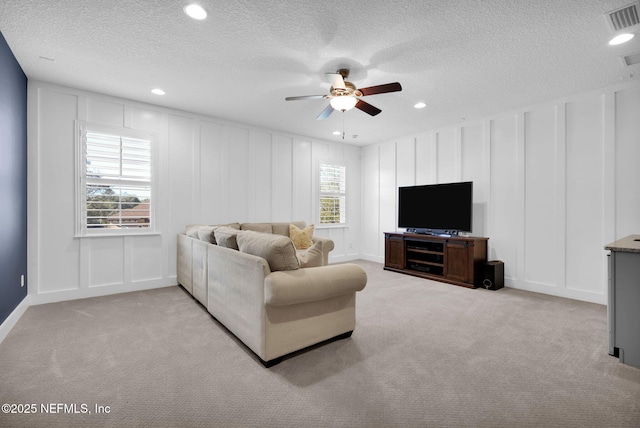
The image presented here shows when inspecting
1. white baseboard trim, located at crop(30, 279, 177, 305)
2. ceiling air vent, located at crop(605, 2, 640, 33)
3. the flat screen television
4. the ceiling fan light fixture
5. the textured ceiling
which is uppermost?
the textured ceiling

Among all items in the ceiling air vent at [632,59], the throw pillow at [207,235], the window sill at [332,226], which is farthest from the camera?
the window sill at [332,226]

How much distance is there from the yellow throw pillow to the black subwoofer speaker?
2795 millimetres

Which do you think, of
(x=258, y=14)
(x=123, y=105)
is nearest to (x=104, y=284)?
(x=123, y=105)

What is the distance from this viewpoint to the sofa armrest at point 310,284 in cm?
204

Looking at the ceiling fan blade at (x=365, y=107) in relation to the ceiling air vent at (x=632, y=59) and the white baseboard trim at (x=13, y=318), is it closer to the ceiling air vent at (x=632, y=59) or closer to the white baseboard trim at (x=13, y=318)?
the ceiling air vent at (x=632, y=59)

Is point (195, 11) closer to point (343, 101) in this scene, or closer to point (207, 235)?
point (343, 101)

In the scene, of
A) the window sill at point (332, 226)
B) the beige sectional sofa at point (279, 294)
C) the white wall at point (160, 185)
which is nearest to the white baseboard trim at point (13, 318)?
the white wall at point (160, 185)

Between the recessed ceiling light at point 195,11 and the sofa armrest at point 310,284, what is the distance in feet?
7.02

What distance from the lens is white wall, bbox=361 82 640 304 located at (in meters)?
3.64

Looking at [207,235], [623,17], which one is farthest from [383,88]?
[207,235]

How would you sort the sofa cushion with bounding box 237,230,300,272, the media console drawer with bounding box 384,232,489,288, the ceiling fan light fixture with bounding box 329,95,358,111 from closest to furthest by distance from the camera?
the sofa cushion with bounding box 237,230,300,272 < the ceiling fan light fixture with bounding box 329,95,358,111 < the media console drawer with bounding box 384,232,489,288

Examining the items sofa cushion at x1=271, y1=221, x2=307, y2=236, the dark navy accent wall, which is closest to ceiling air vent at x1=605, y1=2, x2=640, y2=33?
sofa cushion at x1=271, y1=221, x2=307, y2=236

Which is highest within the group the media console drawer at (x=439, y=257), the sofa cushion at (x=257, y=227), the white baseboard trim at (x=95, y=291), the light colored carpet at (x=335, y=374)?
the sofa cushion at (x=257, y=227)

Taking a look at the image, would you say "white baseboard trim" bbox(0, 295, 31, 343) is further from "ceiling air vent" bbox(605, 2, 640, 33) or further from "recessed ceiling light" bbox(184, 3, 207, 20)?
"ceiling air vent" bbox(605, 2, 640, 33)
